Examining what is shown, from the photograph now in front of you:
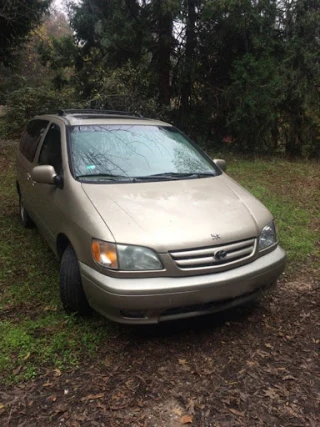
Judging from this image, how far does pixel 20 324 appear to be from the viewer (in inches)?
130


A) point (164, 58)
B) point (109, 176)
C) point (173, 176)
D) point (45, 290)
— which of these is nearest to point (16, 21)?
point (164, 58)

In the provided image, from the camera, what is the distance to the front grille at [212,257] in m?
2.72

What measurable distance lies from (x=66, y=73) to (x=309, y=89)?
8516 millimetres

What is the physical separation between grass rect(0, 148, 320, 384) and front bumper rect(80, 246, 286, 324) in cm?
41

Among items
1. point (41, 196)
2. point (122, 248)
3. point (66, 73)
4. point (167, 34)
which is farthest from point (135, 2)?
point (122, 248)

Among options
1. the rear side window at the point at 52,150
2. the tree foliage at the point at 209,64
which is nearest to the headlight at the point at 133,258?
the rear side window at the point at 52,150

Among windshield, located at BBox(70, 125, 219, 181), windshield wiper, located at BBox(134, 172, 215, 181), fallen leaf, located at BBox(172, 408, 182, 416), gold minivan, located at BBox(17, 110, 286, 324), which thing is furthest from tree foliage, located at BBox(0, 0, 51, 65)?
fallen leaf, located at BBox(172, 408, 182, 416)

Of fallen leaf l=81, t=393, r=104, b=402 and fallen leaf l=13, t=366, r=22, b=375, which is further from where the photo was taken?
fallen leaf l=13, t=366, r=22, b=375

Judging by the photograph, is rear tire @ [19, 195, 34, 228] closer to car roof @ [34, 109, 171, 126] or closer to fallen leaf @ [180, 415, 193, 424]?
car roof @ [34, 109, 171, 126]

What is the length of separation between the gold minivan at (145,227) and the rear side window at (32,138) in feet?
1.79

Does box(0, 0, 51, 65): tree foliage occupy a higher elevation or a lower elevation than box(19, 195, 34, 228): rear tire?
higher

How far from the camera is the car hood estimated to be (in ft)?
9.06

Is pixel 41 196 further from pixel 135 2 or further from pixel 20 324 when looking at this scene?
pixel 135 2

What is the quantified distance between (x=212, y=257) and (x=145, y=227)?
0.53 meters
